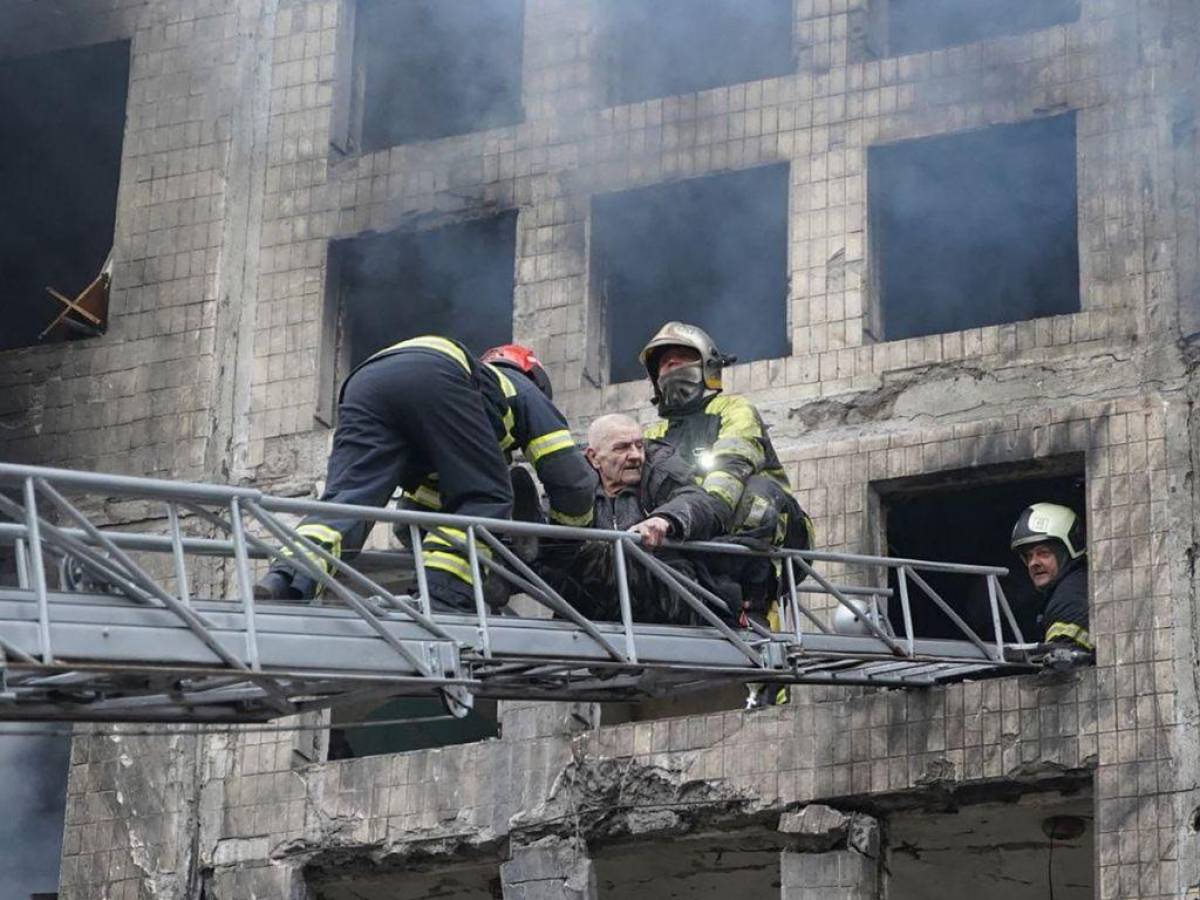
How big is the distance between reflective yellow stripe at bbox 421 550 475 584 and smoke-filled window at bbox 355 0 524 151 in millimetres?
5859

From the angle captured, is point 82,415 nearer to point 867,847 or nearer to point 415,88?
point 415,88

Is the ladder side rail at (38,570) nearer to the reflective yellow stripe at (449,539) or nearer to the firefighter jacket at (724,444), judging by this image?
the reflective yellow stripe at (449,539)

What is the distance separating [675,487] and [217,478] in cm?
435

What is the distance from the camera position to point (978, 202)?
16297 millimetres

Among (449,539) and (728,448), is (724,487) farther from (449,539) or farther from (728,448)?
(449,539)

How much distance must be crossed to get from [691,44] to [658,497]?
4637 mm

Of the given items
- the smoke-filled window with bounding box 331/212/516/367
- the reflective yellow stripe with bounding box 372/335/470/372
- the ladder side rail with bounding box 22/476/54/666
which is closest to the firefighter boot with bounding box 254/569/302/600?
the reflective yellow stripe with bounding box 372/335/470/372

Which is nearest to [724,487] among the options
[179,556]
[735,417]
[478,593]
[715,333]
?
[735,417]

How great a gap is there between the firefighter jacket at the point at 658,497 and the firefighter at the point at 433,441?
87 cm

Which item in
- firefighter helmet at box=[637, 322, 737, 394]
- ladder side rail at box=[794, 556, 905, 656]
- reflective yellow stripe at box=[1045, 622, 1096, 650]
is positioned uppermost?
firefighter helmet at box=[637, 322, 737, 394]

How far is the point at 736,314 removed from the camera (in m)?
17.5

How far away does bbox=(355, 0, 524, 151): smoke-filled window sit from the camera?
58.2ft

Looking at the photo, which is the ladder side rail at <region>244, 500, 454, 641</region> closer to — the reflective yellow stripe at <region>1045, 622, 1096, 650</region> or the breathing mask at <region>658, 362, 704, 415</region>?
the breathing mask at <region>658, 362, 704, 415</region>

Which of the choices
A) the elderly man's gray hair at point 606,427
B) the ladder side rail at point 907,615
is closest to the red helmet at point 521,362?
the elderly man's gray hair at point 606,427
